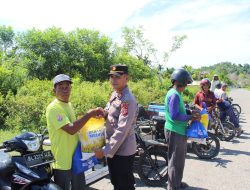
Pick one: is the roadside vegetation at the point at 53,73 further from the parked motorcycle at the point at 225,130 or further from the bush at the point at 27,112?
the parked motorcycle at the point at 225,130

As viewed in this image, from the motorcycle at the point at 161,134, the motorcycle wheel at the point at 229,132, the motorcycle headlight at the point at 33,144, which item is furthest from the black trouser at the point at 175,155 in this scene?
the motorcycle wheel at the point at 229,132

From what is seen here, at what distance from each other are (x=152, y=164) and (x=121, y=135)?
238 cm

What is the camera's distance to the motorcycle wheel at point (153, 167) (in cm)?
544

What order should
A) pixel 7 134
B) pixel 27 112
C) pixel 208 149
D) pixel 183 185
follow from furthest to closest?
pixel 27 112
pixel 7 134
pixel 208 149
pixel 183 185

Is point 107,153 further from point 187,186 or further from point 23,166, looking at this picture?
point 187,186

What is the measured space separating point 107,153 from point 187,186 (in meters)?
2.79

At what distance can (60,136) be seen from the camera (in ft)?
10.6

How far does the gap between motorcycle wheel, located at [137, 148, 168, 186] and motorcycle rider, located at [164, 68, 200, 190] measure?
639mm

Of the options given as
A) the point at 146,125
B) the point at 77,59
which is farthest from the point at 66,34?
the point at 146,125

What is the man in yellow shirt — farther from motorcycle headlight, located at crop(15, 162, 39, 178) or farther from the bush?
the bush

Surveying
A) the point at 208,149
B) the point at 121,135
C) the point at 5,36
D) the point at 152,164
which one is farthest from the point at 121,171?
the point at 5,36

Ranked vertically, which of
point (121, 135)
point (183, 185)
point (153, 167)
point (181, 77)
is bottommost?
point (183, 185)

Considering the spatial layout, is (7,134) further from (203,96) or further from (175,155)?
(175,155)

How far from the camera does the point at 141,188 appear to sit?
17.6 feet
